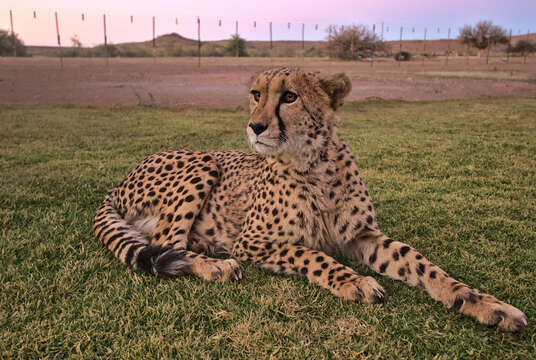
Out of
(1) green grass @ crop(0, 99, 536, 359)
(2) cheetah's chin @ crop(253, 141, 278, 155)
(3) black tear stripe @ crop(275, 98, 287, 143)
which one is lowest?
(1) green grass @ crop(0, 99, 536, 359)

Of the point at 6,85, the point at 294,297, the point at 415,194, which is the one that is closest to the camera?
the point at 294,297

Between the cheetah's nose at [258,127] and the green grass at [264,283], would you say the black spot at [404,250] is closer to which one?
the green grass at [264,283]

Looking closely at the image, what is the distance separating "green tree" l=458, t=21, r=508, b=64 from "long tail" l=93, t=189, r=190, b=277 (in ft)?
126

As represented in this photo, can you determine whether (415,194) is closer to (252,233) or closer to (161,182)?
(252,233)

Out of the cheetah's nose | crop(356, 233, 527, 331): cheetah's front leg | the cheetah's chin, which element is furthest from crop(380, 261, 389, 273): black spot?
the cheetah's nose

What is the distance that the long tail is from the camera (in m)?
2.08

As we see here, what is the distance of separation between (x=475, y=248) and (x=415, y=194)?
108 centimetres

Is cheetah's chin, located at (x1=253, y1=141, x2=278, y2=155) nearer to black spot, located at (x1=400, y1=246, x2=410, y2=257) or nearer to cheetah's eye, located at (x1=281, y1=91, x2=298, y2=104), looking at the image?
cheetah's eye, located at (x1=281, y1=91, x2=298, y2=104)

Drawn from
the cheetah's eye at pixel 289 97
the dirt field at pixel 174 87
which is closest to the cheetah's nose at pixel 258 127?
the cheetah's eye at pixel 289 97

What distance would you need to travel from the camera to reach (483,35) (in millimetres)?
34656

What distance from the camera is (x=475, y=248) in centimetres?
253

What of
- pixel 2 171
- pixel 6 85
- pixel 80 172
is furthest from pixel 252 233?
pixel 6 85

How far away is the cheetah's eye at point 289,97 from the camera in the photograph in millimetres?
2064

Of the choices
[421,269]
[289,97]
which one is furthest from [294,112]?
[421,269]
